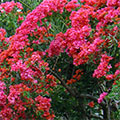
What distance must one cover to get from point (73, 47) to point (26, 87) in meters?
1.03

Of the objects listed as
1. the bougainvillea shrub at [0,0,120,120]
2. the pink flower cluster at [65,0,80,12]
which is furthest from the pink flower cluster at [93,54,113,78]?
the pink flower cluster at [65,0,80,12]

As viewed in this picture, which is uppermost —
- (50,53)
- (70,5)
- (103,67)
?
(70,5)

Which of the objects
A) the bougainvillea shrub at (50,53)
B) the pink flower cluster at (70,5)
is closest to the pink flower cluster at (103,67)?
the bougainvillea shrub at (50,53)

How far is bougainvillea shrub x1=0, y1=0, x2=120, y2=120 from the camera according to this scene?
4.44 m

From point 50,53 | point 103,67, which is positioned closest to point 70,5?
point 50,53

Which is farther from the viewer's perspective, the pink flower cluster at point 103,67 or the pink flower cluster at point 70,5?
the pink flower cluster at point 70,5

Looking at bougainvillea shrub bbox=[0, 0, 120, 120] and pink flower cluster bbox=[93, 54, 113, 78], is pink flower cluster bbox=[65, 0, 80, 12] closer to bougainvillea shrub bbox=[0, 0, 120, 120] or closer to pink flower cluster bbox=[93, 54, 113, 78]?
bougainvillea shrub bbox=[0, 0, 120, 120]

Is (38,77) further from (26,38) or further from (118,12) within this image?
(118,12)

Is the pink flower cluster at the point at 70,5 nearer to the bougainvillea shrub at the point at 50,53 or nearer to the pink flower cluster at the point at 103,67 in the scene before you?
the bougainvillea shrub at the point at 50,53

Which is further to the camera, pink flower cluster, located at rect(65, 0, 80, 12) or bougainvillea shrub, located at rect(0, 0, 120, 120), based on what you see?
pink flower cluster, located at rect(65, 0, 80, 12)

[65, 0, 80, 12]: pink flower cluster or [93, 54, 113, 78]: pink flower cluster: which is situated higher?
[65, 0, 80, 12]: pink flower cluster

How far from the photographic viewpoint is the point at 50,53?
516cm

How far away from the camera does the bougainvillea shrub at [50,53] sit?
14.6 feet

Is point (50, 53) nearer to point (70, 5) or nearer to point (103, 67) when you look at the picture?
point (70, 5)
